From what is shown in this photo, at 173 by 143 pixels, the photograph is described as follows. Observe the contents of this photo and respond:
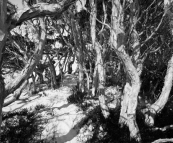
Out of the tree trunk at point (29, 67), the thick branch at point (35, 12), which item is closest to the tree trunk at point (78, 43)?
the tree trunk at point (29, 67)

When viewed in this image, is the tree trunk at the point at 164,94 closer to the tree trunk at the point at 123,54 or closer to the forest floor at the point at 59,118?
the tree trunk at the point at 123,54

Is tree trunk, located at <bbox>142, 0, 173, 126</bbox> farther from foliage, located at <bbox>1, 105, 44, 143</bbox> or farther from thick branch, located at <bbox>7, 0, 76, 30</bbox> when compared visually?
foliage, located at <bbox>1, 105, 44, 143</bbox>

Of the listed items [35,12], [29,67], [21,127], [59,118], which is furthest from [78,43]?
[35,12]

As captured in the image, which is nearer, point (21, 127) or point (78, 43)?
point (21, 127)

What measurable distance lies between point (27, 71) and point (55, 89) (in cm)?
692

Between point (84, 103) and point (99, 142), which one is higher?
point (84, 103)

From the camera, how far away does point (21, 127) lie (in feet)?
16.1

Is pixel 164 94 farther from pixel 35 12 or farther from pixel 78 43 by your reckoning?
pixel 78 43

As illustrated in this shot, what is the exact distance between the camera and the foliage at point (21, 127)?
434 cm

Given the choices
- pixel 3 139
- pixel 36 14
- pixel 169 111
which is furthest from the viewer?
pixel 169 111

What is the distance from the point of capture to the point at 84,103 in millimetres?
6586

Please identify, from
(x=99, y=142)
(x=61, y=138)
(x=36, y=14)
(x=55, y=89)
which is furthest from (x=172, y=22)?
(x=55, y=89)

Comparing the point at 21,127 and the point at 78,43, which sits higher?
the point at 78,43

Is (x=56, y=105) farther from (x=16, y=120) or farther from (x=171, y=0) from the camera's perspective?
(x=171, y=0)
